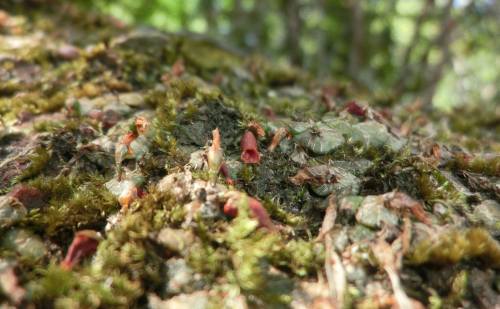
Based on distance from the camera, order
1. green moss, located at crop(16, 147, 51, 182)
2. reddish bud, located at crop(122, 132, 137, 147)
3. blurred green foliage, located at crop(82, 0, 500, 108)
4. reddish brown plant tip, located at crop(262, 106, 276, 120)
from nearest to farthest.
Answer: green moss, located at crop(16, 147, 51, 182) < reddish bud, located at crop(122, 132, 137, 147) < reddish brown plant tip, located at crop(262, 106, 276, 120) < blurred green foliage, located at crop(82, 0, 500, 108)

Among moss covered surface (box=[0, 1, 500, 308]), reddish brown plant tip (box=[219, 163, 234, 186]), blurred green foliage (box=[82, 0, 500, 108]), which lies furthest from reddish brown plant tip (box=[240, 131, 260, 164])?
blurred green foliage (box=[82, 0, 500, 108])

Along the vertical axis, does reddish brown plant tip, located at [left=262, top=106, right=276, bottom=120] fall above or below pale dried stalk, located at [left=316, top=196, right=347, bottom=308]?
above

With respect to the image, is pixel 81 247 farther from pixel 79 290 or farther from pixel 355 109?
pixel 355 109

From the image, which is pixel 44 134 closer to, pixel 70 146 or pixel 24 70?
pixel 70 146

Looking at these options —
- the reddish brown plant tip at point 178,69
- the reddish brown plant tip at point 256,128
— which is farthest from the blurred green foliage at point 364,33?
the reddish brown plant tip at point 256,128

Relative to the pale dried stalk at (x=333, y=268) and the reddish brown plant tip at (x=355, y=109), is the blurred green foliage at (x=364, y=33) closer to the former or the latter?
the reddish brown plant tip at (x=355, y=109)

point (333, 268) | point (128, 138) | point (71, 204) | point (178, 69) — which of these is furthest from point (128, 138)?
point (333, 268)

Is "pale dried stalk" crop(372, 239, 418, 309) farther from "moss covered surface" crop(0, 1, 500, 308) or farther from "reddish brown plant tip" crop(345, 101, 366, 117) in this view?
"reddish brown plant tip" crop(345, 101, 366, 117)
